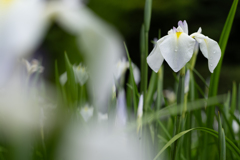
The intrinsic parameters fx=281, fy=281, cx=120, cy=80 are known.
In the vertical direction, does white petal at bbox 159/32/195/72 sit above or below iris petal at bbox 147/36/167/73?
above

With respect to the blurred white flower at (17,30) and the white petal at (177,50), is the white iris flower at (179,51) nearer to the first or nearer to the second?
the white petal at (177,50)

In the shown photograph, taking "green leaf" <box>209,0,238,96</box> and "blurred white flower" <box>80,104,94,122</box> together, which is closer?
"green leaf" <box>209,0,238,96</box>

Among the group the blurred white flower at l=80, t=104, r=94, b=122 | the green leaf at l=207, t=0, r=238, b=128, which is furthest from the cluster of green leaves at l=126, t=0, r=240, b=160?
the blurred white flower at l=80, t=104, r=94, b=122

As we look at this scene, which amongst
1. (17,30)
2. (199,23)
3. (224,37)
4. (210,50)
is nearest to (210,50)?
(210,50)

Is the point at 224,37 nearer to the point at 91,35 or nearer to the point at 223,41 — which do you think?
the point at 223,41

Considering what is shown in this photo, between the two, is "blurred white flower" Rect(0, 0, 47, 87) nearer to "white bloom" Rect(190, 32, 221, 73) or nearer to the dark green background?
"white bloom" Rect(190, 32, 221, 73)

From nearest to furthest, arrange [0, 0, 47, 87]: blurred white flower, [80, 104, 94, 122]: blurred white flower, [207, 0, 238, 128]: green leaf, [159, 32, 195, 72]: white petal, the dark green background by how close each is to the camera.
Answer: [0, 0, 47, 87]: blurred white flower < [159, 32, 195, 72]: white petal < [207, 0, 238, 128]: green leaf < [80, 104, 94, 122]: blurred white flower < the dark green background

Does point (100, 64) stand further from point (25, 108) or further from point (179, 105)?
point (179, 105)

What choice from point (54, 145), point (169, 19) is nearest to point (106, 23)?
point (54, 145)

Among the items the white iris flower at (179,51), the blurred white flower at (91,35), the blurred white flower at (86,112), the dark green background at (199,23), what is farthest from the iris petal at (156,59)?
the dark green background at (199,23)
